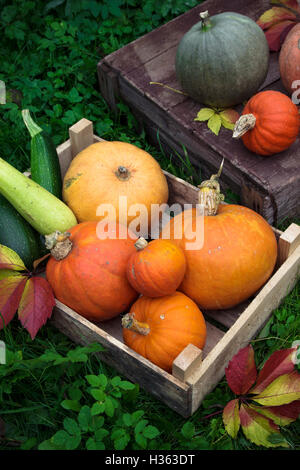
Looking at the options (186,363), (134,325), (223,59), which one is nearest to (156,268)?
(134,325)

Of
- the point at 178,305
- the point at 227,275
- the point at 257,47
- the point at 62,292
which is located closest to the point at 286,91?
the point at 257,47

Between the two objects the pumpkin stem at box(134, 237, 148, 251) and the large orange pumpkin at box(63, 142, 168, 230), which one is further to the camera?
the large orange pumpkin at box(63, 142, 168, 230)

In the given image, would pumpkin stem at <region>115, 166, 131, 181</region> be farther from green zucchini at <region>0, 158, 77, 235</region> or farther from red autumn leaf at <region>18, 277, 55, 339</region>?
red autumn leaf at <region>18, 277, 55, 339</region>

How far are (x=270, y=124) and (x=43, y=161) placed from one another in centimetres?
107

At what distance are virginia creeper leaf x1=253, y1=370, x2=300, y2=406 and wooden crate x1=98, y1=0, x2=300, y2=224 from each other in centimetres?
82

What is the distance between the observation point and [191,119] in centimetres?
291

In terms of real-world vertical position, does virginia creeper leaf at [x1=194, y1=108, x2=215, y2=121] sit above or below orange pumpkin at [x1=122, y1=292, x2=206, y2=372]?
above

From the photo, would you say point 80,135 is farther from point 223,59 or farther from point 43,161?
point 223,59

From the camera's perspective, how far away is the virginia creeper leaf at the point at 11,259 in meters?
2.34

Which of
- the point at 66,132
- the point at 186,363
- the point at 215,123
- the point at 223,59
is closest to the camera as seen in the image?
the point at 186,363

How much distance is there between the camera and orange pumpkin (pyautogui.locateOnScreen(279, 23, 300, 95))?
2.79 metres

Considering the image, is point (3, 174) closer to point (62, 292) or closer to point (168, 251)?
point (62, 292)

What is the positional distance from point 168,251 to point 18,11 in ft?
7.89

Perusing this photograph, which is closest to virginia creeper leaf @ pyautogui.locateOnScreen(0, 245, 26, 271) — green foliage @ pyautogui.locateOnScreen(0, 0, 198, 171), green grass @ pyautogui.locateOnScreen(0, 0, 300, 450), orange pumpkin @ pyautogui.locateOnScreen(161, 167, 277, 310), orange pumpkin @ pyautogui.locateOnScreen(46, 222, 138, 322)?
orange pumpkin @ pyautogui.locateOnScreen(46, 222, 138, 322)
